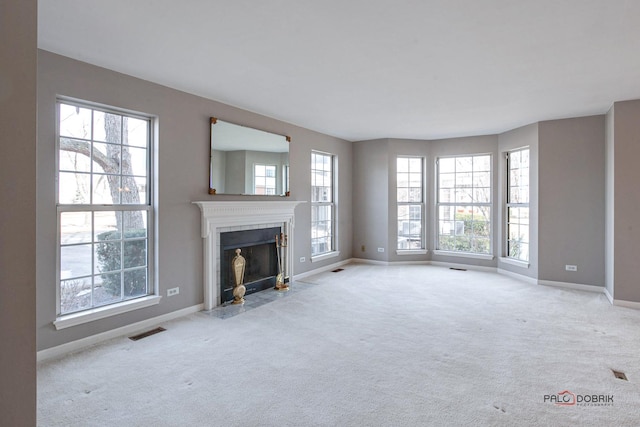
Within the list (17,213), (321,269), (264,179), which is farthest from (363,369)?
(321,269)

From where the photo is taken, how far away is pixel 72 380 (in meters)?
2.51

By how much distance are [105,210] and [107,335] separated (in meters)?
1.22

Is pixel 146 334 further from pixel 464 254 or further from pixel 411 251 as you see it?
pixel 464 254

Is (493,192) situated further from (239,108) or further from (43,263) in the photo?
(43,263)

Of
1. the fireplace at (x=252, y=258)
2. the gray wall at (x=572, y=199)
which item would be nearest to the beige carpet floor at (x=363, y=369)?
the fireplace at (x=252, y=258)

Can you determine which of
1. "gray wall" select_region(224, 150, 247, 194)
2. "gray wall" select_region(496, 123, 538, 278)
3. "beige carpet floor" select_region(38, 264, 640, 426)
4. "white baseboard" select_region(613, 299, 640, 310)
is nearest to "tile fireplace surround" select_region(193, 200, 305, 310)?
"gray wall" select_region(224, 150, 247, 194)

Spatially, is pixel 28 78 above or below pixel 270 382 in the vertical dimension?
above

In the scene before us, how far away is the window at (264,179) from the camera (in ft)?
16.0

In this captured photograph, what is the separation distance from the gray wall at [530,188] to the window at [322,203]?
3.16 metres

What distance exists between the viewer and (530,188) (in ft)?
18.1

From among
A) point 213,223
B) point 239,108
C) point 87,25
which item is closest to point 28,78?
point 87,25

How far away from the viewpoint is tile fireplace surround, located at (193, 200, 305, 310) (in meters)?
4.09

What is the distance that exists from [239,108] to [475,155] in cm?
463

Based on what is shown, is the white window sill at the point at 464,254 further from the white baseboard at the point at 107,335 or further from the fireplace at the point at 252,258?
the white baseboard at the point at 107,335
